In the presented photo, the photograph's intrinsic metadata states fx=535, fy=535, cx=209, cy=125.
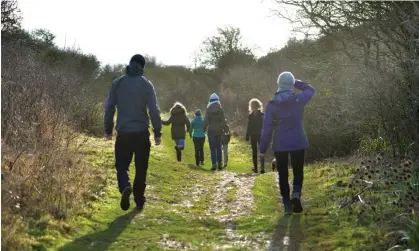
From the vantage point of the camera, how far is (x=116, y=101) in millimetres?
7523

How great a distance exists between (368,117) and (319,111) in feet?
21.6

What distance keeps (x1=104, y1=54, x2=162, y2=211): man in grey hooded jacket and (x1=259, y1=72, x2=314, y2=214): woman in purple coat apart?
1670mm

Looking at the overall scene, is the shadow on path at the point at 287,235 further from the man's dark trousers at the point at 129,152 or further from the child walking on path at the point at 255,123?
the child walking on path at the point at 255,123

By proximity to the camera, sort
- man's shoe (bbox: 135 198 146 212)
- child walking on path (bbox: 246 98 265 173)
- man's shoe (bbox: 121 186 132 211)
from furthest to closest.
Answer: child walking on path (bbox: 246 98 265 173)
man's shoe (bbox: 135 198 146 212)
man's shoe (bbox: 121 186 132 211)

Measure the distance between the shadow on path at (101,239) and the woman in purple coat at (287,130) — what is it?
7.61 ft

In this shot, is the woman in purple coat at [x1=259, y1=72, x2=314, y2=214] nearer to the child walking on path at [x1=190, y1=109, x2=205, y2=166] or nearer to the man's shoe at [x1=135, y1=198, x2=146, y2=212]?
the man's shoe at [x1=135, y1=198, x2=146, y2=212]

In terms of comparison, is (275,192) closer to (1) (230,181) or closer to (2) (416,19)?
(1) (230,181)

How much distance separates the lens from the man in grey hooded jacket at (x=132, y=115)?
745 cm

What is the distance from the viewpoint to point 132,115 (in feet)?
24.4

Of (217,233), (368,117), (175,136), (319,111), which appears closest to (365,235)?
(217,233)

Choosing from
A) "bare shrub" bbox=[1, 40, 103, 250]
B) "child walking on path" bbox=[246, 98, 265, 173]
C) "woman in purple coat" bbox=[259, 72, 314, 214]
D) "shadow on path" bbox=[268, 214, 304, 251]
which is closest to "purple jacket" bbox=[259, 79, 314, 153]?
"woman in purple coat" bbox=[259, 72, 314, 214]

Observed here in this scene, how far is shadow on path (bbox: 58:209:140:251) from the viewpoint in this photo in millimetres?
5938

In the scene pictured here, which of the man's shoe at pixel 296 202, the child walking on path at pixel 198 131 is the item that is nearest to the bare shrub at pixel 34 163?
the man's shoe at pixel 296 202

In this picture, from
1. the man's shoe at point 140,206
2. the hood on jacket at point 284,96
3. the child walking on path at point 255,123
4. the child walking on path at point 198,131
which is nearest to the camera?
the hood on jacket at point 284,96
